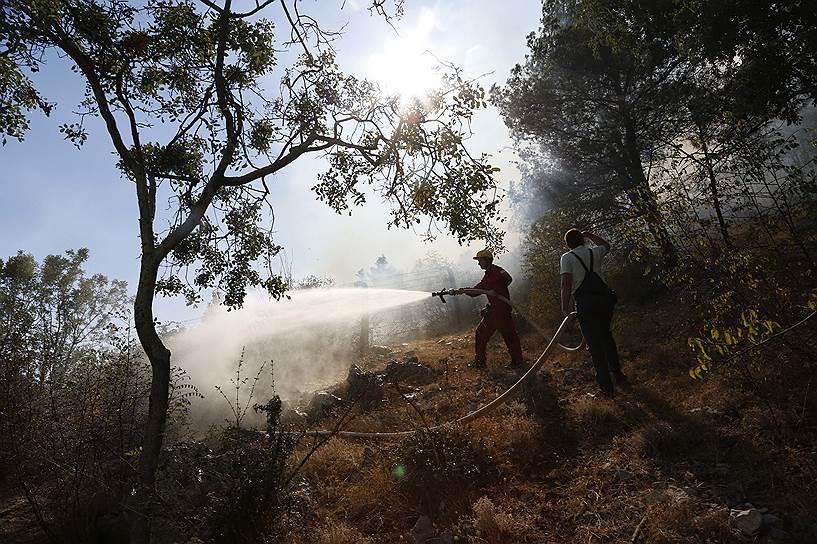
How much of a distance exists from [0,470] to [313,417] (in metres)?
4.76

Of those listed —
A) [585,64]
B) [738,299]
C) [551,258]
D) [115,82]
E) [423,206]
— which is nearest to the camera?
[738,299]

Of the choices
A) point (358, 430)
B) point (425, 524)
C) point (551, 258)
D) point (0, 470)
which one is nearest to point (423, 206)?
point (358, 430)

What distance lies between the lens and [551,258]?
Result: 1025 centimetres

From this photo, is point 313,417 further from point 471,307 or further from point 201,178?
point 471,307

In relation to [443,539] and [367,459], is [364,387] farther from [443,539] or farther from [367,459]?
[443,539]

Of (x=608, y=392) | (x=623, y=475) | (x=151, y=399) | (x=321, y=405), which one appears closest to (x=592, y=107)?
(x=608, y=392)

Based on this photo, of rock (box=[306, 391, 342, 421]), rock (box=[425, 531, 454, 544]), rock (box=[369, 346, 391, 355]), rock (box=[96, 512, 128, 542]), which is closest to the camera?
rock (box=[425, 531, 454, 544])

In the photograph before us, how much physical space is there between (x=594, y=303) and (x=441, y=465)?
269 centimetres

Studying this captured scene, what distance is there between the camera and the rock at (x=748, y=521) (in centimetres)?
221

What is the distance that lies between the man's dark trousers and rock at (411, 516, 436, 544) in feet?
9.29

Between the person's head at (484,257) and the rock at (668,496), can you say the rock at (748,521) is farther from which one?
the person's head at (484,257)

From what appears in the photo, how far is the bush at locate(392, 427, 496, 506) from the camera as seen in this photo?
350cm

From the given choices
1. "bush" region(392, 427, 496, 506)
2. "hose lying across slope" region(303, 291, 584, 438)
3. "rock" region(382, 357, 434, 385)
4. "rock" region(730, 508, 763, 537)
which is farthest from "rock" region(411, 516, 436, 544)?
"rock" region(382, 357, 434, 385)

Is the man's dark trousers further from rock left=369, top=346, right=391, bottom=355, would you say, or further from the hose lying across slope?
rock left=369, top=346, right=391, bottom=355
